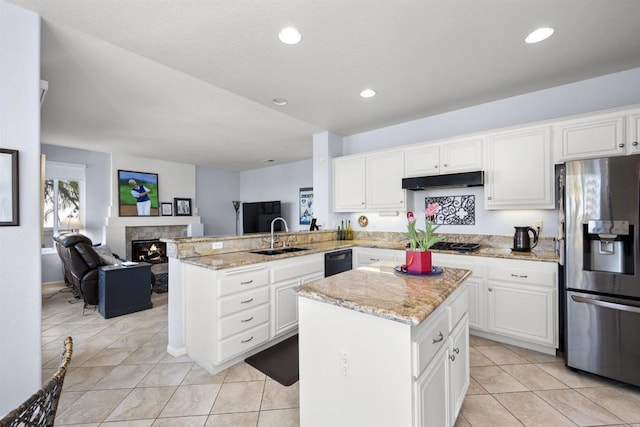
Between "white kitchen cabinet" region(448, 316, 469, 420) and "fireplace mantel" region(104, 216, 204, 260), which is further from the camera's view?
"fireplace mantel" region(104, 216, 204, 260)

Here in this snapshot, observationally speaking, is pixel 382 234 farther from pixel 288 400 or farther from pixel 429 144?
pixel 288 400

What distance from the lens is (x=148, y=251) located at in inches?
241

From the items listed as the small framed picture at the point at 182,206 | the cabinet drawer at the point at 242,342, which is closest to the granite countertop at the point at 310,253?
the cabinet drawer at the point at 242,342

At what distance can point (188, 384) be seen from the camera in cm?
211

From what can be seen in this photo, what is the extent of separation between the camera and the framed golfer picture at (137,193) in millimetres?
5700

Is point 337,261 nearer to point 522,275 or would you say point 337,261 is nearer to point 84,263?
point 522,275

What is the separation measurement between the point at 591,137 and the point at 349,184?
8.57 ft

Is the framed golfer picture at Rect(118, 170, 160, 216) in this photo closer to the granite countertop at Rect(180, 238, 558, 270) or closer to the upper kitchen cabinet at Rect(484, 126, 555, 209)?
the granite countertop at Rect(180, 238, 558, 270)

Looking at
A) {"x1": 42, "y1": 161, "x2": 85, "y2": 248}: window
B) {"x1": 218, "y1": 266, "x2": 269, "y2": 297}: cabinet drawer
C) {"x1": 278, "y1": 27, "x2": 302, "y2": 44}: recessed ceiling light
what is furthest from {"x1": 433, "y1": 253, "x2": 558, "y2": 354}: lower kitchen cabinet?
{"x1": 42, "y1": 161, "x2": 85, "y2": 248}: window

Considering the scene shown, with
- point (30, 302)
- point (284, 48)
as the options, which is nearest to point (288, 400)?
point (30, 302)

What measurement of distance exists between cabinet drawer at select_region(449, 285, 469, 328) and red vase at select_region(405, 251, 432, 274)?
226mm

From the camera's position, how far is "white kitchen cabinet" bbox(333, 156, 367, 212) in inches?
159

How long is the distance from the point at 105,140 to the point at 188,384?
439cm

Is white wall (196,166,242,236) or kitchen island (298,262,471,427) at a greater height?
white wall (196,166,242,236)
